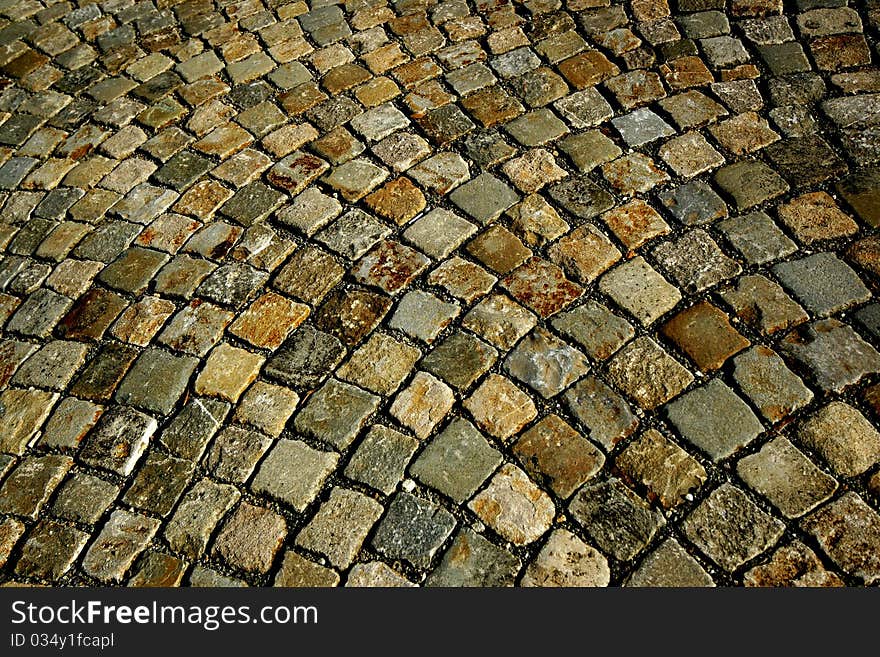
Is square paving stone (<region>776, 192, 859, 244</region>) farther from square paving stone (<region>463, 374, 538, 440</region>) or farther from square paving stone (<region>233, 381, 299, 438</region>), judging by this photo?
square paving stone (<region>233, 381, 299, 438</region>)

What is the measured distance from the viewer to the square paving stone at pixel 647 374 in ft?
8.52

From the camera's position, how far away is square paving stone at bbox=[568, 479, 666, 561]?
Result: 7.59ft

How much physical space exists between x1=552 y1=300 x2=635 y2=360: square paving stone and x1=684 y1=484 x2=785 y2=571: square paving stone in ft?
2.12

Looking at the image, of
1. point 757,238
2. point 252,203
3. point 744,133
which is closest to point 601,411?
point 757,238

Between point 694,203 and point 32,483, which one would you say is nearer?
point 32,483

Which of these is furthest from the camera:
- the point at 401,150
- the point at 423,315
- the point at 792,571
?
the point at 401,150

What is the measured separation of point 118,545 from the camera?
2480 mm

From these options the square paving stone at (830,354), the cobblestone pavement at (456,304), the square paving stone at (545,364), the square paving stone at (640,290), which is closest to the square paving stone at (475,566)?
the cobblestone pavement at (456,304)

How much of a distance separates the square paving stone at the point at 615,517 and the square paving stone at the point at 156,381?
5.09 ft

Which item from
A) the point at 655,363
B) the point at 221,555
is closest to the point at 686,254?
the point at 655,363

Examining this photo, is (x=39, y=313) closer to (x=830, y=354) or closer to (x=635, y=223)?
(x=635, y=223)

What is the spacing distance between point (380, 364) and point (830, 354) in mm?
1636

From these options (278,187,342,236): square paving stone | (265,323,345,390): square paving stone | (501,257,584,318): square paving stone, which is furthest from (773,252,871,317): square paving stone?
(278,187,342,236): square paving stone

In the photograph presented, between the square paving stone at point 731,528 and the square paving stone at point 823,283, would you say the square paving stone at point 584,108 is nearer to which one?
the square paving stone at point 823,283
